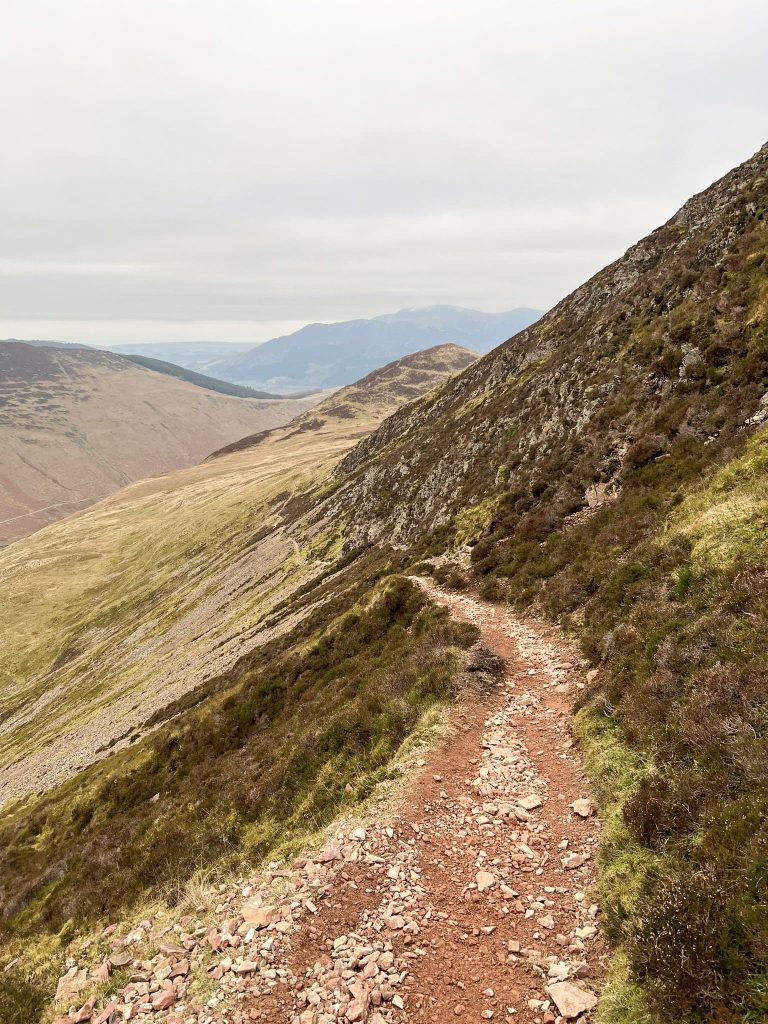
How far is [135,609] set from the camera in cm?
9925

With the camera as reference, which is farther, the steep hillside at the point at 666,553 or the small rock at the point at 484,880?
the small rock at the point at 484,880

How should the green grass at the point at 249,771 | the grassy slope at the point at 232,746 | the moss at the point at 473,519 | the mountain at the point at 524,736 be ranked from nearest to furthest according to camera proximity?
the mountain at the point at 524,736 → the grassy slope at the point at 232,746 → the green grass at the point at 249,771 → the moss at the point at 473,519

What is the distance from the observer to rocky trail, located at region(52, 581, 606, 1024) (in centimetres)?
773

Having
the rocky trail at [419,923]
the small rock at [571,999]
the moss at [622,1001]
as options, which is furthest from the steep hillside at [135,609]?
the moss at [622,1001]

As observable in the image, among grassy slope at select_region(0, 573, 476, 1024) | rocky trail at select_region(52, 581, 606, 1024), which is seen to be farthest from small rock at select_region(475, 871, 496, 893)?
grassy slope at select_region(0, 573, 476, 1024)

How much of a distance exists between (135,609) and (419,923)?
343ft

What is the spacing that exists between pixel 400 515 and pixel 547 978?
161 feet

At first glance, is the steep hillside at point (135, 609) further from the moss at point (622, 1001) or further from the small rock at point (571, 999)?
the moss at point (622, 1001)

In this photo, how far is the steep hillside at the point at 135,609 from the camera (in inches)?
2028

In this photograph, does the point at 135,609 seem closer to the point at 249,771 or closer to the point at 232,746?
the point at 232,746

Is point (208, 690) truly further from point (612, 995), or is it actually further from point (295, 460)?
point (295, 460)

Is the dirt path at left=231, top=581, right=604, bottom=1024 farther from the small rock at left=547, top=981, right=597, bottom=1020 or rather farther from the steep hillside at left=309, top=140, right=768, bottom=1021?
the steep hillside at left=309, top=140, right=768, bottom=1021

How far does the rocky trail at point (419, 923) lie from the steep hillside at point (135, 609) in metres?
33.5

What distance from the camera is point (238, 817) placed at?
49.9 ft
